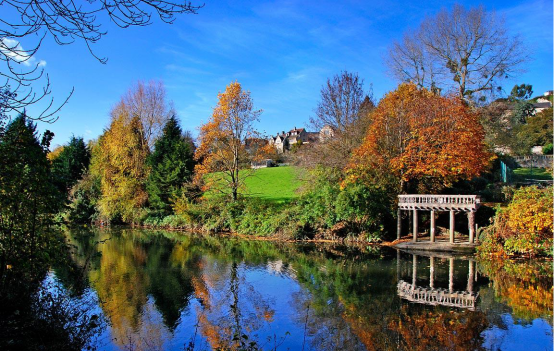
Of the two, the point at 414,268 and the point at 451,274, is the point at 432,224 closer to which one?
the point at 414,268

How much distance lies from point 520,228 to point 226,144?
21.3 meters

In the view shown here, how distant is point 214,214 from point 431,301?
20.7 metres

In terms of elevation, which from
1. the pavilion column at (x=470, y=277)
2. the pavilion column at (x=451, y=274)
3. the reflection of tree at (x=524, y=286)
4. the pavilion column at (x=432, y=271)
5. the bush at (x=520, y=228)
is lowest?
the pavilion column at (x=432, y=271)

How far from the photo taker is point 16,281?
7.29 m

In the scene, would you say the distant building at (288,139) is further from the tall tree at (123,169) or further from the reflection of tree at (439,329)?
the reflection of tree at (439,329)

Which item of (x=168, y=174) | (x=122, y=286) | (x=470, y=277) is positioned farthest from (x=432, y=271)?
(x=168, y=174)

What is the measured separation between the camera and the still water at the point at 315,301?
865 cm

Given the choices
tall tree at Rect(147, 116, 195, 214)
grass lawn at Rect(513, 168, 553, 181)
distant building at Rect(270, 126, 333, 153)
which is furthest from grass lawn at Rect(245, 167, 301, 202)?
distant building at Rect(270, 126, 333, 153)

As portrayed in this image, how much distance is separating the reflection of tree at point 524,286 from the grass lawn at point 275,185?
16126mm

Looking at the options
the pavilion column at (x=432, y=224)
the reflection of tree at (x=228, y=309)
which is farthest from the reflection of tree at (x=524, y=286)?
the reflection of tree at (x=228, y=309)

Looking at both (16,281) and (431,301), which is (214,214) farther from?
(16,281)

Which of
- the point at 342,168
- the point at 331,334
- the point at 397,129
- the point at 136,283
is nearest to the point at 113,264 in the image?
the point at 136,283

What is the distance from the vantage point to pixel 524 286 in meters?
11.2

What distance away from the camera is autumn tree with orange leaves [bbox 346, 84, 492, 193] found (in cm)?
2148
